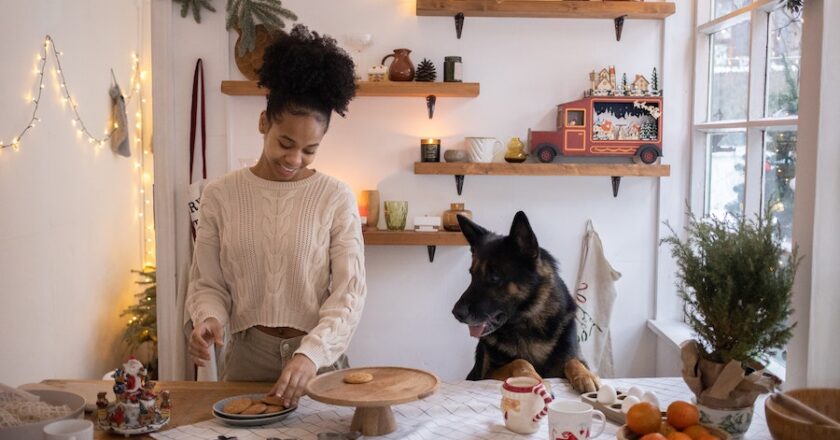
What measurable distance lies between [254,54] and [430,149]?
88 cm

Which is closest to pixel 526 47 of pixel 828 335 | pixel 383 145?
pixel 383 145

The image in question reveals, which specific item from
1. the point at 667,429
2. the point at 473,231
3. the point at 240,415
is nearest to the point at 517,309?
the point at 473,231

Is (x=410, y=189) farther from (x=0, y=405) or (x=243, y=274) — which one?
(x=0, y=405)

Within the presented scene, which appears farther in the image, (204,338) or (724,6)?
(724,6)

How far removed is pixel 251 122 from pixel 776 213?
7.29 feet

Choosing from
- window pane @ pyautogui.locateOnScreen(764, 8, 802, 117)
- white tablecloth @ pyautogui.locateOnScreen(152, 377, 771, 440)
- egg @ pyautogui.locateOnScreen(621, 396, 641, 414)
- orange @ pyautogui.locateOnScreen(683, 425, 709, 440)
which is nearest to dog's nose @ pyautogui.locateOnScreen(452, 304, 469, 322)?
white tablecloth @ pyautogui.locateOnScreen(152, 377, 771, 440)

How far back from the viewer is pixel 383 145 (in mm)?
3645

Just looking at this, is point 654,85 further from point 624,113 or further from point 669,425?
point 669,425

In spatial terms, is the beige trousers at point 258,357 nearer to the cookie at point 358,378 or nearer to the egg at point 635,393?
the cookie at point 358,378

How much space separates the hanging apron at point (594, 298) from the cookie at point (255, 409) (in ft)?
6.73

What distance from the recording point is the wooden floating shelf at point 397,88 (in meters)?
3.43

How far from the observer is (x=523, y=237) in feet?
8.29

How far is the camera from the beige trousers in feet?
7.14

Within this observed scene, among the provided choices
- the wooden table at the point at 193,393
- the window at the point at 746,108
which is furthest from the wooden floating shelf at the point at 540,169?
the wooden table at the point at 193,393
